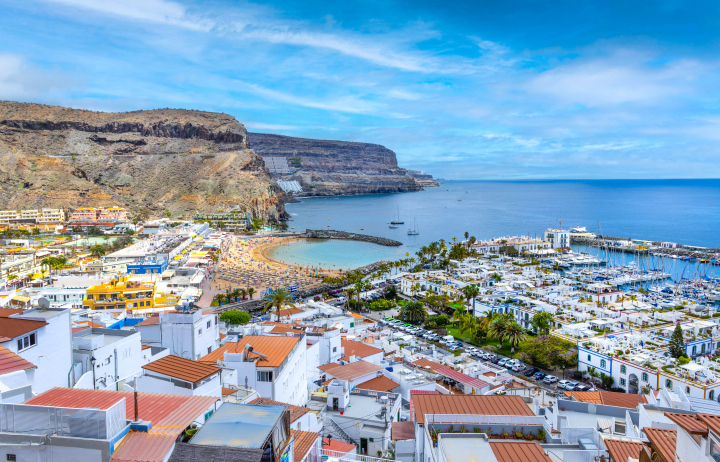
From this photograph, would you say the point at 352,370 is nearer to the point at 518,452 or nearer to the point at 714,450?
the point at 518,452

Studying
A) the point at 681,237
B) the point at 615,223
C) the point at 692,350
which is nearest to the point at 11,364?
the point at 692,350

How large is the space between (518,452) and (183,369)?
6545 mm

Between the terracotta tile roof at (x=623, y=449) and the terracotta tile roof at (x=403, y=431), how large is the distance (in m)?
4.13

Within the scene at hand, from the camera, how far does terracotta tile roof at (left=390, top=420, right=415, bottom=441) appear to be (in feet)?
31.9

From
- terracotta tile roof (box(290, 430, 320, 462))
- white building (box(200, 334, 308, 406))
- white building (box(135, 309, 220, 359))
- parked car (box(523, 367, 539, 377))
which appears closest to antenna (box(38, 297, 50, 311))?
white building (box(200, 334, 308, 406))

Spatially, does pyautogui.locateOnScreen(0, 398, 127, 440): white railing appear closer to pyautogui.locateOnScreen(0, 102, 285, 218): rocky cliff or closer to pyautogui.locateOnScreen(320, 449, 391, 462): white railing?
pyautogui.locateOnScreen(320, 449, 391, 462): white railing

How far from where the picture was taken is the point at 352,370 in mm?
16234

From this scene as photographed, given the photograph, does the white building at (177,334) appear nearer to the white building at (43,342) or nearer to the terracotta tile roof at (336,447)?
the white building at (43,342)

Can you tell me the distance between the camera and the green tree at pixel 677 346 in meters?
23.2

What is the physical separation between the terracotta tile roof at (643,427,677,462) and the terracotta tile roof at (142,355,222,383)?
24.2 ft

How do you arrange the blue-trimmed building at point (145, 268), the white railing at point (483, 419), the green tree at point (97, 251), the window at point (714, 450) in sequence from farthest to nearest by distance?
the green tree at point (97, 251), the blue-trimmed building at point (145, 268), the white railing at point (483, 419), the window at point (714, 450)

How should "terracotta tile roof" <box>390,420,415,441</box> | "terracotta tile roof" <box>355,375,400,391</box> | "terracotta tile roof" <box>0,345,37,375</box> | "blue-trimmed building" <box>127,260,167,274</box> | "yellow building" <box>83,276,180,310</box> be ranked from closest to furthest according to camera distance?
"terracotta tile roof" <box>0,345,37,375</box>, "terracotta tile roof" <box>390,420,415,441</box>, "terracotta tile roof" <box>355,375,400,391</box>, "yellow building" <box>83,276,180,310</box>, "blue-trimmed building" <box>127,260,167,274</box>

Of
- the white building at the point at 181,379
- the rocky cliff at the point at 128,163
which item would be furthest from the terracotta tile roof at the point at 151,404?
the rocky cliff at the point at 128,163

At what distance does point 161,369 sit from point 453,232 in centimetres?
8746
